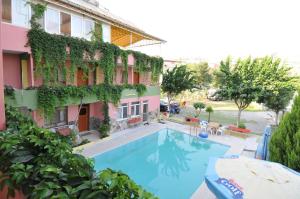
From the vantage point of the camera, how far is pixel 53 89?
12898mm

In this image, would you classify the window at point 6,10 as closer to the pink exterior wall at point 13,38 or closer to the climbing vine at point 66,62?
the climbing vine at point 66,62

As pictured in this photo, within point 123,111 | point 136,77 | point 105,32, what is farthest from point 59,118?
point 136,77

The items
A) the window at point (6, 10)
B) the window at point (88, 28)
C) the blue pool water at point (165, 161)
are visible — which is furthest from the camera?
the window at point (88, 28)

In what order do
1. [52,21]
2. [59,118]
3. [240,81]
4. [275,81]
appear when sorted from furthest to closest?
1. [240,81]
2. [275,81]
3. [59,118]
4. [52,21]

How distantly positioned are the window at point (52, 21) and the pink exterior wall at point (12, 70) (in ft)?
8.88

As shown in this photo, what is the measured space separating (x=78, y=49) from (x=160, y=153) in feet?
31.5

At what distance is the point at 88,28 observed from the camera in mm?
16094

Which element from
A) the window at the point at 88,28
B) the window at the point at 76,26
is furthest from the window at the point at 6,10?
the window at the point at 88,28

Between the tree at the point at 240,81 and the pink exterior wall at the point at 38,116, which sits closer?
the pink exterior wall at the point at 38,116

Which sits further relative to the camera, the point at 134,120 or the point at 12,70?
the point at 134,120

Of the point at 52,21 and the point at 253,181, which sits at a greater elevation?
the point at 52,21

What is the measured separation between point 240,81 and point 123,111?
12163mm

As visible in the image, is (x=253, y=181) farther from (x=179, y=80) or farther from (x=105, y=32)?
(x=179, y=80)

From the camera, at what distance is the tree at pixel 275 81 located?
63.9ft
